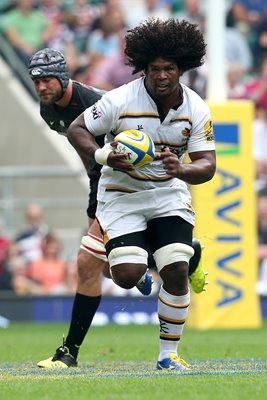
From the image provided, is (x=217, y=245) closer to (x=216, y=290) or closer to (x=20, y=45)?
(x=216, y=290)

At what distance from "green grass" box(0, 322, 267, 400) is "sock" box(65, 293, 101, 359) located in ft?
0.64

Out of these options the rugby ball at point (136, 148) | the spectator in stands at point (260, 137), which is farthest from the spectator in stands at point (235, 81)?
the rugby ball at point (136, 148)

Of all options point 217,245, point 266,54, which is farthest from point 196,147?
point 266,54

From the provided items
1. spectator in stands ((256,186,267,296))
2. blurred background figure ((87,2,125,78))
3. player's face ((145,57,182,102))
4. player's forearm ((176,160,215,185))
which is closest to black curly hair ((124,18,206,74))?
player's face ((145,57,182,102))

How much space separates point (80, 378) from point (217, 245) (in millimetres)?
7658

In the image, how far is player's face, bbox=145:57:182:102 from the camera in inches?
304

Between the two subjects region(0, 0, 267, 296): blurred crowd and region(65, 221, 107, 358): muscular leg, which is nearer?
region(65, 221, 107, 358): muscular leg

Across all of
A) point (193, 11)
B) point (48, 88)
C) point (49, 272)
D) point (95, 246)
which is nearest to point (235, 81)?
point (193, 11)

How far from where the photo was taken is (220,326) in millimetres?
15031

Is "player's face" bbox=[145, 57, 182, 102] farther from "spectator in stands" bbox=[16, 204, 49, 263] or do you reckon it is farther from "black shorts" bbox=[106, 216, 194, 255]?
"spectator in stands" bbox=[16, 204, 49, 263]

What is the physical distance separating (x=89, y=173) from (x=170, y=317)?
4.94 ft

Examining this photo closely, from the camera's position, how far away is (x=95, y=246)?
28.7ft

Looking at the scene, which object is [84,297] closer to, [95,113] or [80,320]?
[80,320]

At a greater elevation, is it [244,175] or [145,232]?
[145,232]
